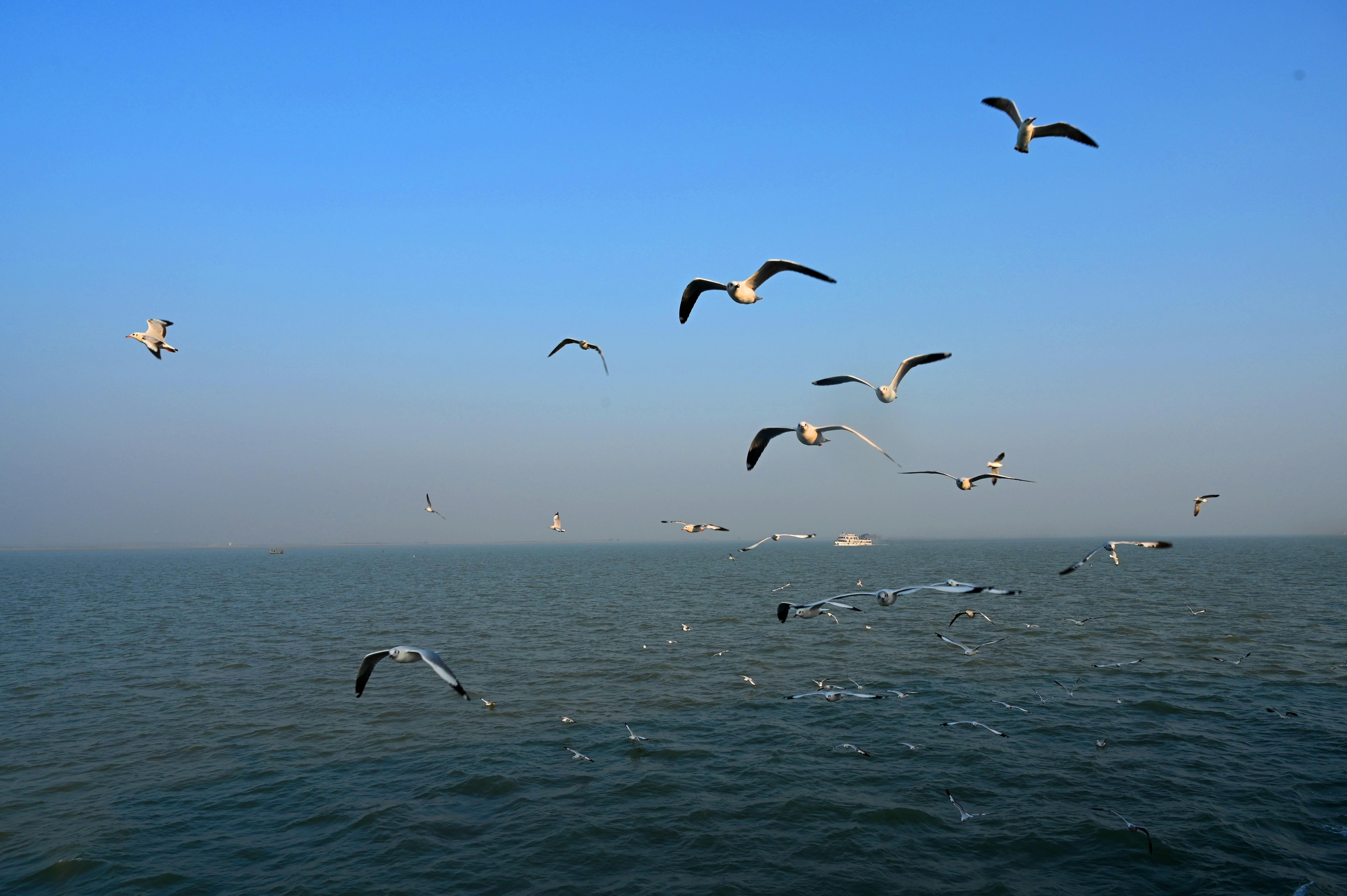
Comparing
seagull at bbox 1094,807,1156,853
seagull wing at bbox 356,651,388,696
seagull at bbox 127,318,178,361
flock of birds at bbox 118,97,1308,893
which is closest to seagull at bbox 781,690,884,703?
flock of birds at bbox 118,97,1308,893

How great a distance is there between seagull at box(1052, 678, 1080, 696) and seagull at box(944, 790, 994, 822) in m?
10.6

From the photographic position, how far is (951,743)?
18.8 m

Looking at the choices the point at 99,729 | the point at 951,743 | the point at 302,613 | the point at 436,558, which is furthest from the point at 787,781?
the point at 436,558

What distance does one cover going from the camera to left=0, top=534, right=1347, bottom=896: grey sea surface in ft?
42.2

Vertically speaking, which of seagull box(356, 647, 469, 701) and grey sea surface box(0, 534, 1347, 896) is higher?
seagull box(356, 647, 469, 701)

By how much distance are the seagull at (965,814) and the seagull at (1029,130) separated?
13.1 meters

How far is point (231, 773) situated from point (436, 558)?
607ft

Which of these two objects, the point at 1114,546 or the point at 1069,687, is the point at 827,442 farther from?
the point at 1069,687

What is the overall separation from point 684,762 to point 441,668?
392 inches

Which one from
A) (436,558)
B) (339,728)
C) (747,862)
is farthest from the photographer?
(436,558)

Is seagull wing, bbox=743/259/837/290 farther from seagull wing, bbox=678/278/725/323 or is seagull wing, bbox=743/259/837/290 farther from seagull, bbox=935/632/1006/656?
seagull, bbox=935/632/1006/656

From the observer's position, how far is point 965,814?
14.4m

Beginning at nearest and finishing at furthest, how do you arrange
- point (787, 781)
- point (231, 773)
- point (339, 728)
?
point (787, 781), point (231, 773), point (339, 728)

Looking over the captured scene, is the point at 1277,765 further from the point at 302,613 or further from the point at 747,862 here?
the point at 302,613
